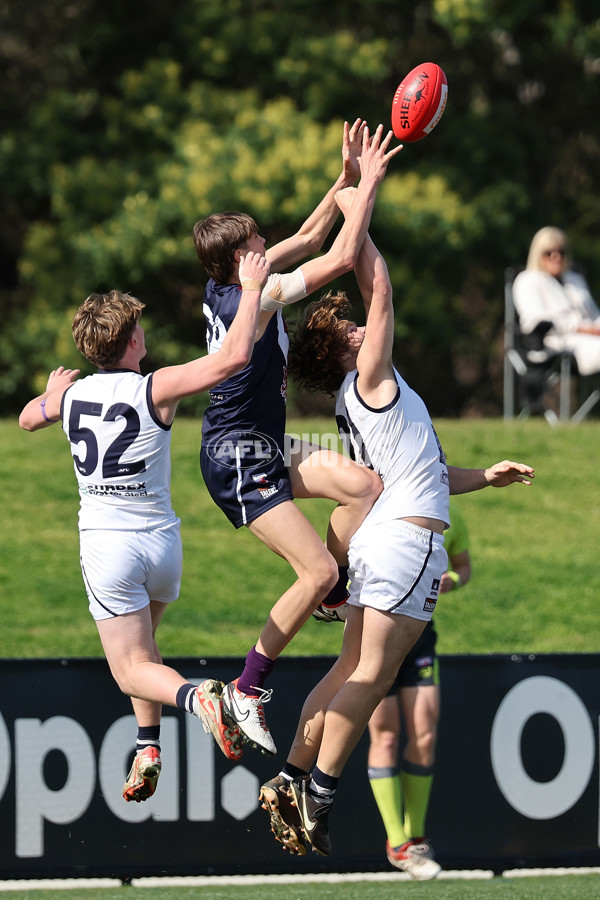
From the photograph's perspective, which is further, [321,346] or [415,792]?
[415,792]

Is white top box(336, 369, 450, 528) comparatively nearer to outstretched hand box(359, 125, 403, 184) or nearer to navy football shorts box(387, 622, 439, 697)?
outstretched hand box(359, 125, 403, 184)

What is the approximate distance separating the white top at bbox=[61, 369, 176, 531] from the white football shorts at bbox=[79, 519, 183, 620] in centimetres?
4

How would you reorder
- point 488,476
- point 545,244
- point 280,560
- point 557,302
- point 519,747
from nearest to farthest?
1. point 488,476
2. point 519,747
3. point 280,560
4. point 545,244
5. point 557,302

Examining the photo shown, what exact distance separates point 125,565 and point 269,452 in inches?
28.5

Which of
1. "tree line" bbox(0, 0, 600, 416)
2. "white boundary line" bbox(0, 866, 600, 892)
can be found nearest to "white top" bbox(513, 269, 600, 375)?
"tree line" bbox(0, 0, 600, 416)

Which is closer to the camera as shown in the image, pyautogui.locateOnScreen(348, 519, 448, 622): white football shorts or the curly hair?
pyautogui.locateOnScreen(348, 519, 448, 622): white football shorts

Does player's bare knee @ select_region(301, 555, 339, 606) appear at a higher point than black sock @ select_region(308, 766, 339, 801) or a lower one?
higher

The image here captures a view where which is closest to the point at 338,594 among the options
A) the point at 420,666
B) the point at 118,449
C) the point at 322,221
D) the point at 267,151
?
the point at 118,449

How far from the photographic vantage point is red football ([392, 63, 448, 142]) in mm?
5012

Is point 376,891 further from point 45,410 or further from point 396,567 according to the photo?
point 45,410

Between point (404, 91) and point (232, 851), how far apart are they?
4440 millimetres

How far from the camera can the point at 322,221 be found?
5180mm

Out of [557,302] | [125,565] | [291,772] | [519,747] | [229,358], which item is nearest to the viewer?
[229,358]

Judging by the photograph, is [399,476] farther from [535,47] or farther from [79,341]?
[535,47]
